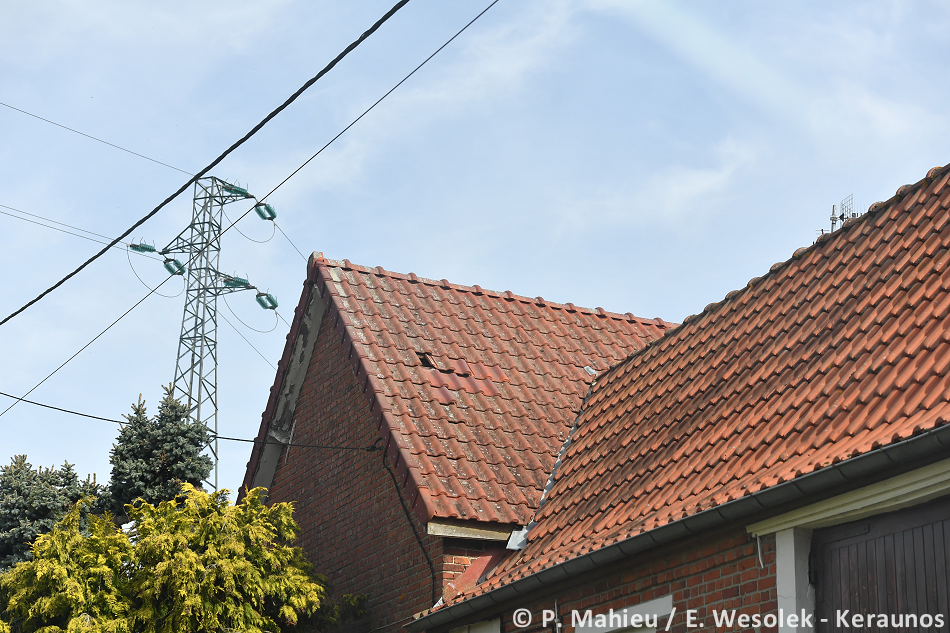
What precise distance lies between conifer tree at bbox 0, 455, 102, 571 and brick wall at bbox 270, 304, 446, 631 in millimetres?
2569

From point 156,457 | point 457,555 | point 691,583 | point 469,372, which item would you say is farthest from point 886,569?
point 156,457

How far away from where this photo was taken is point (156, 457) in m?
12.7

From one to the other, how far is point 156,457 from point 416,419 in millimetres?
3687

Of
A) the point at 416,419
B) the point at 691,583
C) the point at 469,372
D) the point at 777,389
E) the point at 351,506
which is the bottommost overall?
the point at 691,583

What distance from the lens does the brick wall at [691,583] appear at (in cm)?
699

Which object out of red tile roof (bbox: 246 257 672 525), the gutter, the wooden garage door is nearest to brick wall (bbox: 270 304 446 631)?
red tile roof (bbox: 246 257 672 525)

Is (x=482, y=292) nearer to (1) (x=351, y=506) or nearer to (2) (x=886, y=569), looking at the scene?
(1) (x=351, y=506)

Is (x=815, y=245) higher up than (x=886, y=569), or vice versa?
(x=815, y=245)

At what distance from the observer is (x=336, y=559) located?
11789 mm

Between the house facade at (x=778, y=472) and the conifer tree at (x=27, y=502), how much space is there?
5.15 metres

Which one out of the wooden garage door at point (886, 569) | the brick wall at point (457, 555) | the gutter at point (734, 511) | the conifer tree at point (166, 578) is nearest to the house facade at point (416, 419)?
the brick wall at point (457, 555)

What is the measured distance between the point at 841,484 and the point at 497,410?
5691mm

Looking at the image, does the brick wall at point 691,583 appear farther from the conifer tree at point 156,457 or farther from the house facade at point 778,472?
the conifer tree at point 156,457

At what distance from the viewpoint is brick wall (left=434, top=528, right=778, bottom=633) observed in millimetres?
6992
